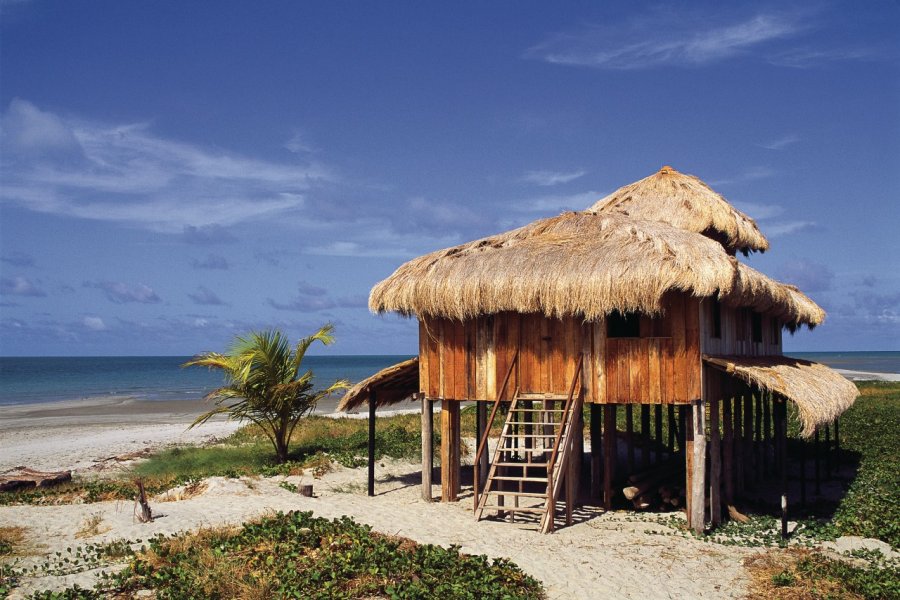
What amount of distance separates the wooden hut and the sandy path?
0.68 m

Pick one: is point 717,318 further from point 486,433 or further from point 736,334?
point 486,433

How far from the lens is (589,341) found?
1369 cm

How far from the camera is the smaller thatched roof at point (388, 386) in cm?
1600

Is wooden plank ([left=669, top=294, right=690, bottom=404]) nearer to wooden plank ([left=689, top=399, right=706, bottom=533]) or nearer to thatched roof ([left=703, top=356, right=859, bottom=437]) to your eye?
wooden plank ([left=689, top=399, right=706, bottom=533])

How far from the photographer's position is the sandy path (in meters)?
9.86

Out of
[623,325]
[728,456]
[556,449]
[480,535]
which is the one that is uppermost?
[623,325]

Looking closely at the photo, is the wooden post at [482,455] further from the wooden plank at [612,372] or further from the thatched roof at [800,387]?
A: the thatched roof at [800,387]

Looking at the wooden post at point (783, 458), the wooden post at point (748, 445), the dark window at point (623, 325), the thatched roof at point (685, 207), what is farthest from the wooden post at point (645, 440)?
the thatched roof at point (685, 207)

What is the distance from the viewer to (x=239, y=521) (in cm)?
1252

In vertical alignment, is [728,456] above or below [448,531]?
above

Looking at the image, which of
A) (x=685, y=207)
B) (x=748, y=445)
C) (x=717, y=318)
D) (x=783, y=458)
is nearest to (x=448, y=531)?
(x=717, y=318)

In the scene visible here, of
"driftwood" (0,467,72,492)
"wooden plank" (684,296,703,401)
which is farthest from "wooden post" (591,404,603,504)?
"driftwood" (0,467,72,492)

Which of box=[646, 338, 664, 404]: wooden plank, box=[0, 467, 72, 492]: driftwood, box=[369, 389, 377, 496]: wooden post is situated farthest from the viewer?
box=[0, 467, 72, 492]: driftwood

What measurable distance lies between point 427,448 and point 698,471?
5241 mm
